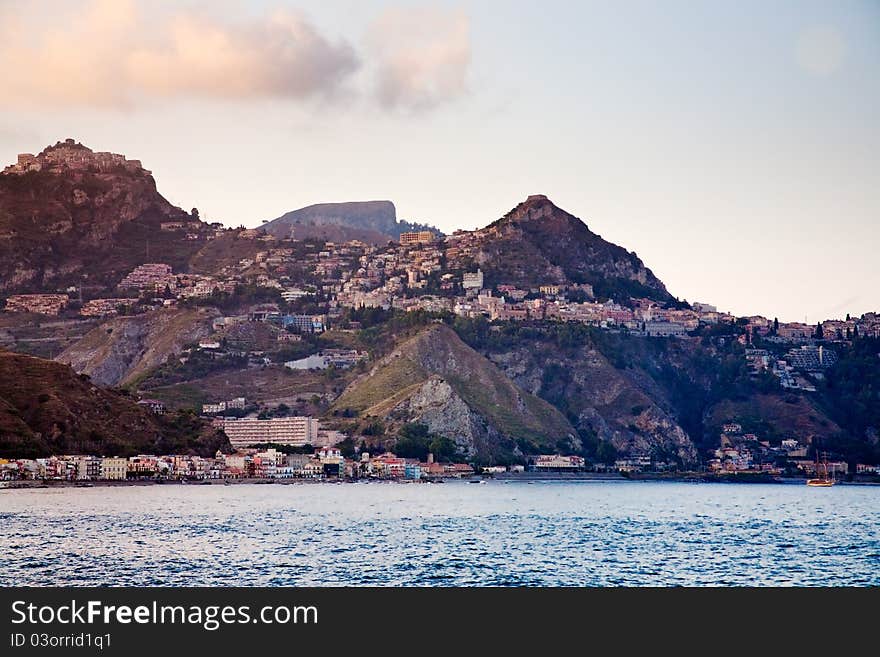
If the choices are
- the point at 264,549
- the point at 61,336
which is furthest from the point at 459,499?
the point at 61,336

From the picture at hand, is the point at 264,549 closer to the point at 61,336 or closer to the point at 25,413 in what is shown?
the point at 25,413

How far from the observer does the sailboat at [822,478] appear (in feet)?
506

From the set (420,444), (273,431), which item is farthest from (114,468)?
(420,444)

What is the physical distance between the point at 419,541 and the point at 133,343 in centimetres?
13855

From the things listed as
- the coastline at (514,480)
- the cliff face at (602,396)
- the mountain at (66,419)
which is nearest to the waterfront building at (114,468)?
the coastline at (514,480)

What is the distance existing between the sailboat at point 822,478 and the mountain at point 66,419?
220ft

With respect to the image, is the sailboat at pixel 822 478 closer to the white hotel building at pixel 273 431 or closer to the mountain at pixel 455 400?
the mountain at pixel 455 400

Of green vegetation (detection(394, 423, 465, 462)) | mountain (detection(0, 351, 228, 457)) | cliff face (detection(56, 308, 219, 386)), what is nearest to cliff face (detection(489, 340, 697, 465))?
green vegetation (detection(394, 423, 465, 462))

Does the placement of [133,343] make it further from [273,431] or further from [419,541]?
[419,541]

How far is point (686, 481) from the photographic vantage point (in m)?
160

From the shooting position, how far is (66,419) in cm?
11650

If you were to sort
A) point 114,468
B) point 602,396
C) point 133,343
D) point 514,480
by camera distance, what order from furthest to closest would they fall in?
point 133,343
point 602,396
point 514,480
point 114,468

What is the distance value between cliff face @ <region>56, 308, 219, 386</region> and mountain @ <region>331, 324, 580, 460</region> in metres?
30.7

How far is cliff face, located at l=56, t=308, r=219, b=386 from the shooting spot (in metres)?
178
